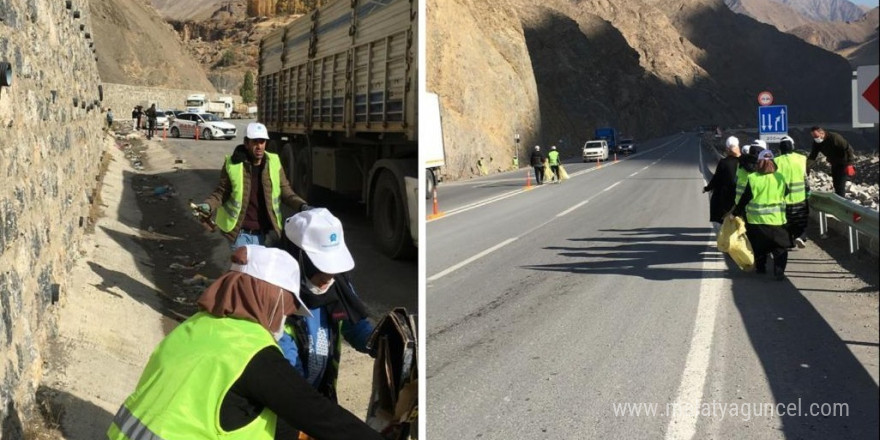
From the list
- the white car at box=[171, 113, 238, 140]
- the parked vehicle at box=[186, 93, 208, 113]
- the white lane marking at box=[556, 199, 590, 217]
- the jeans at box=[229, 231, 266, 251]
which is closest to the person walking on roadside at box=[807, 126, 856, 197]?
the jeans at box=[229, 231, 266, 251]

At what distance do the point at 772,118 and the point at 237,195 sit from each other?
11.0ft

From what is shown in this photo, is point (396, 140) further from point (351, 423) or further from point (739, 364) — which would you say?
point (351, 423)

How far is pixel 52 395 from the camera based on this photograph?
4.17 metres

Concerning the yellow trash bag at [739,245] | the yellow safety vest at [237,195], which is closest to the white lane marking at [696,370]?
the yellow trash bag at [739,245]

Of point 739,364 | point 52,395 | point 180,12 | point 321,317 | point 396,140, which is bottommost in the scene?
point 52,395

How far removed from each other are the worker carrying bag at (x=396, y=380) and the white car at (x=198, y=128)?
31.2 meters

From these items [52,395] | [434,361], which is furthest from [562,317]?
[52,395]

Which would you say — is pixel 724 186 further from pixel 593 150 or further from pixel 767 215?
pixel 593 150

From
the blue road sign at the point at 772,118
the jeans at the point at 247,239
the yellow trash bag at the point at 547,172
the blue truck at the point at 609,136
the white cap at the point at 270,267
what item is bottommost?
the jeans at the point at 247,239

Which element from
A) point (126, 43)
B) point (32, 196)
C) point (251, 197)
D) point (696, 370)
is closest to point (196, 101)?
point (126, 43)

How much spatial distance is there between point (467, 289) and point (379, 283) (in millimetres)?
1150

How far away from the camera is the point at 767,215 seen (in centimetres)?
624

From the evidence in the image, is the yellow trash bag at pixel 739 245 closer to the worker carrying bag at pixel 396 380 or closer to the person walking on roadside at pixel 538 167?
the worker carrying bag at pixel 396 380

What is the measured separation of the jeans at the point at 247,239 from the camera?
4910 mm
